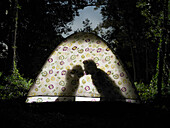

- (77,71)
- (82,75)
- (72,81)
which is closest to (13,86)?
(72,81)

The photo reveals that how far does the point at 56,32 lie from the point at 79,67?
38.4 ft

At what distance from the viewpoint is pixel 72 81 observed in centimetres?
529

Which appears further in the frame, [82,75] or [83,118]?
[82,75]

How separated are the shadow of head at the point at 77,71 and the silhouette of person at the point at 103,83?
0.16 metres

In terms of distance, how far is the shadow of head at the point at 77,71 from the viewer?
537cm

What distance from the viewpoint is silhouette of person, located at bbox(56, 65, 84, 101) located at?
16.9 feet

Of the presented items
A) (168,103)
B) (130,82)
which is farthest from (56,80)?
(168,103)

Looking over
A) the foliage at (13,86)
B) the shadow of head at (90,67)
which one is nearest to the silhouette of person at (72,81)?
the shadow of head at (90,67)

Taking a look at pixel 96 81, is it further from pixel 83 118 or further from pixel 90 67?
pixel 83 118

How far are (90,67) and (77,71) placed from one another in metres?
0.42

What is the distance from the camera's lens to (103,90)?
16.9ft

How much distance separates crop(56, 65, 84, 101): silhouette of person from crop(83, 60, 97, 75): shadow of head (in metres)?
0.17

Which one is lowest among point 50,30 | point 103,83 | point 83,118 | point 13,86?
point 13,86

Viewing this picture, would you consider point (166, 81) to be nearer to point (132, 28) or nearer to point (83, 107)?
point (83, 107)
